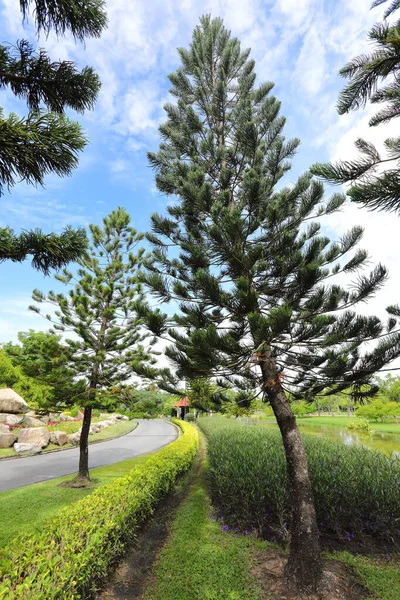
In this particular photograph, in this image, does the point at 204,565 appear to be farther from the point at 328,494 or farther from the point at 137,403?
the point at 137,403

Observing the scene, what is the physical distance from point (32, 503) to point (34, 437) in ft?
25.0

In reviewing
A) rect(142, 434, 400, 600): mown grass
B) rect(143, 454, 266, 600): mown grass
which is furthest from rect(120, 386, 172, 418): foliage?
rect(142, 434, 400, 600): mown grass

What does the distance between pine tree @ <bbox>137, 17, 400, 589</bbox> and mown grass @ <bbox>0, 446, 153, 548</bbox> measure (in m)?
3.51

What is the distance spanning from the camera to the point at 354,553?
3.74m

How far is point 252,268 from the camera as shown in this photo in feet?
13.1

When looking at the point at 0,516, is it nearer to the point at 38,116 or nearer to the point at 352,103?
the point at 38,116

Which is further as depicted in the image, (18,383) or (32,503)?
(18,383)

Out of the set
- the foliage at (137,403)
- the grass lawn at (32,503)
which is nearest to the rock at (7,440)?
the grass lawn at (32,503)

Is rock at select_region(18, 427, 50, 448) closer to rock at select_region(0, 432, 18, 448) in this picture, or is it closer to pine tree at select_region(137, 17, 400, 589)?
rock at select_region(0, 432, 18, 448)

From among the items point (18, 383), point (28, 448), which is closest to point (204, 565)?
point (28, 448)

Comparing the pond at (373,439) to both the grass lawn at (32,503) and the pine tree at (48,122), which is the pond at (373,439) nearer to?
the grass lawn at (32,503)

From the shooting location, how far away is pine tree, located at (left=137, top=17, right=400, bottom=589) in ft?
10.5

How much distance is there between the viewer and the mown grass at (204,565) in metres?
2.96

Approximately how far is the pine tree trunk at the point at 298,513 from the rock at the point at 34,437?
38.7ft
